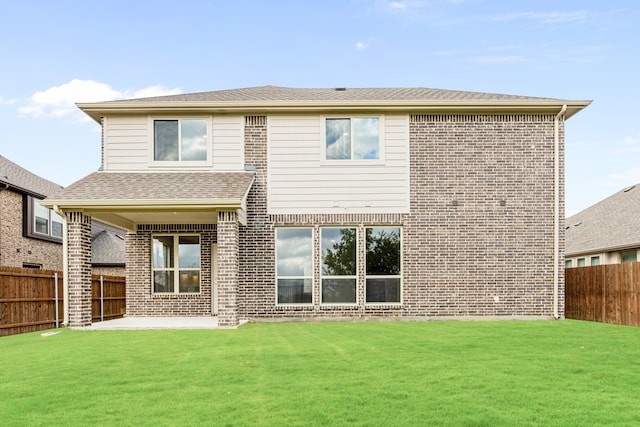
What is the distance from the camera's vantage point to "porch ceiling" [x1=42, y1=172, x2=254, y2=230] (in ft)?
40.8

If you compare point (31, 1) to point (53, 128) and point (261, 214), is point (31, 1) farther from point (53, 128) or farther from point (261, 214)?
point (261, 214)

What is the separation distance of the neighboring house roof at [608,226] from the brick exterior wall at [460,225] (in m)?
6.23

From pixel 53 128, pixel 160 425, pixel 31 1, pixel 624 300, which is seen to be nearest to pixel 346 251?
pixel 624 300

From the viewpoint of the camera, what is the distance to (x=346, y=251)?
14516mm

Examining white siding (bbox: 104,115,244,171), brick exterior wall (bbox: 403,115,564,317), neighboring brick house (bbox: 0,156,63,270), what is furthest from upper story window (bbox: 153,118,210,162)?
neighboring brick house (bbox: 0,156,63,270)

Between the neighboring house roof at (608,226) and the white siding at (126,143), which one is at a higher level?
the white siding at (126,143)

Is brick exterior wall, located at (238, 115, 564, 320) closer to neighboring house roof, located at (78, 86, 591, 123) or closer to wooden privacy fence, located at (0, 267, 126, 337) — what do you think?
neighboring house roof, located at (78, 86, 591, 123)

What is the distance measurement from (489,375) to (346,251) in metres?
8.09

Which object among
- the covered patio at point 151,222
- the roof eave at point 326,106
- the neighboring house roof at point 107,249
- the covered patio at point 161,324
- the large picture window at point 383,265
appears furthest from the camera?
the neighboring house roof at point 107,249

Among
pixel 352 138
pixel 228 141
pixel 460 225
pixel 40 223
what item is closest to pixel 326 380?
pixel 460 225

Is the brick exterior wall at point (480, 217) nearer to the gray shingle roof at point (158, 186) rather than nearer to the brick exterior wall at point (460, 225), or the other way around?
the brick exterior wall at point (460, 225)

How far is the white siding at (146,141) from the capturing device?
1454 cm

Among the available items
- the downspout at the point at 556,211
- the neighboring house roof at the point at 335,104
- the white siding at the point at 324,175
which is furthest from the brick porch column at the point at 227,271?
the downspout at the point at 556,211

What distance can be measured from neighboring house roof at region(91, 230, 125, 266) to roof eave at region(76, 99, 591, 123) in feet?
40.7
